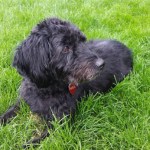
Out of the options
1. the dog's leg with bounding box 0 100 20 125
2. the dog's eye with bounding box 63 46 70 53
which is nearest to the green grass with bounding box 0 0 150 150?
the dog's leg with bounding box 0 100 20 125

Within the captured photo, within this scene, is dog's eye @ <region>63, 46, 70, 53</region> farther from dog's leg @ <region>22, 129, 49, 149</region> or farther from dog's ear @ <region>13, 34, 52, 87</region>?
dog's leg @ <region>22, 129, 49, 149</region>

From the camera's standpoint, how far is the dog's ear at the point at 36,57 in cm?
292

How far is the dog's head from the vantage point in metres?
2.92

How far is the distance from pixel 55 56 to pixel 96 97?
874 millimetres

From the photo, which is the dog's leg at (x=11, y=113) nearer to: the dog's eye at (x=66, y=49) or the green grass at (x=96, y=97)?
the green grass at (x=96, y=97)

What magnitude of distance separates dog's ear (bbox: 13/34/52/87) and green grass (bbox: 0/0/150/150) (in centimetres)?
48

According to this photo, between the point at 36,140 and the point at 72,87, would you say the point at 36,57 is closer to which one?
the point at 72,87

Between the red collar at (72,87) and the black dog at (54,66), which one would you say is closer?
the black dog at (54,66)

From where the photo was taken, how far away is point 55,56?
293 cm

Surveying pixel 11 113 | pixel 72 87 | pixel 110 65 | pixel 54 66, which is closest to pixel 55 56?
pixel 54 66

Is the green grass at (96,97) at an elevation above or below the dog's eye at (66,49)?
below

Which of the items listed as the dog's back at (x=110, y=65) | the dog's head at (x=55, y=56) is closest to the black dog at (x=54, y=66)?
the dog's head at (x=55, y=56)

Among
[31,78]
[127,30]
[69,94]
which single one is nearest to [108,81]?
[69,94]

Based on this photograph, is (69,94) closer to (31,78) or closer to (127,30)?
(31,78)
